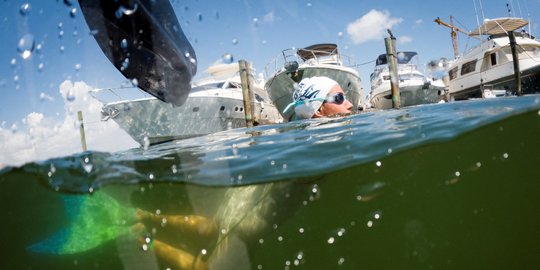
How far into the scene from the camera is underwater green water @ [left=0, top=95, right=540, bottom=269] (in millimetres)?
3760

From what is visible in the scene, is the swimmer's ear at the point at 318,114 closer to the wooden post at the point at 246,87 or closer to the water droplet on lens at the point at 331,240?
the water droplet on lens at the point at 331,240

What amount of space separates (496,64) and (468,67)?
9.12 ft

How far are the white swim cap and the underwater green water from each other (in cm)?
307

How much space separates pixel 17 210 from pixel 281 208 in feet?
10.6

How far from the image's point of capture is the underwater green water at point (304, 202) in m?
3.76

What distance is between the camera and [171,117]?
49.0 ft

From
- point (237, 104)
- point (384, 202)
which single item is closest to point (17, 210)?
point (384, 202)

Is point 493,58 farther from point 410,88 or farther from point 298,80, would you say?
point 298,80

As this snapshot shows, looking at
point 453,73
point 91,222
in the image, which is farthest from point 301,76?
point 453,73

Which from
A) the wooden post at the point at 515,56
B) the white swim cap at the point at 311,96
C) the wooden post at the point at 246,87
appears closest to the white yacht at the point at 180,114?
the wooden post at the point at 246,87

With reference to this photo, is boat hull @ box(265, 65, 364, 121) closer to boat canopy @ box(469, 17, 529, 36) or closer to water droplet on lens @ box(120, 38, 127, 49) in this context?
water droplet on lens @ box(120, 38, 127, 49)

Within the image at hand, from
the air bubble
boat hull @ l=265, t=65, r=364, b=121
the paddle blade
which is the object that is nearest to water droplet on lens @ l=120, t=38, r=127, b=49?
the paddle blade

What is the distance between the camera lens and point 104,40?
12.8 ft

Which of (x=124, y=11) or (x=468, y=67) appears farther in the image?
(x=468, y=67)
